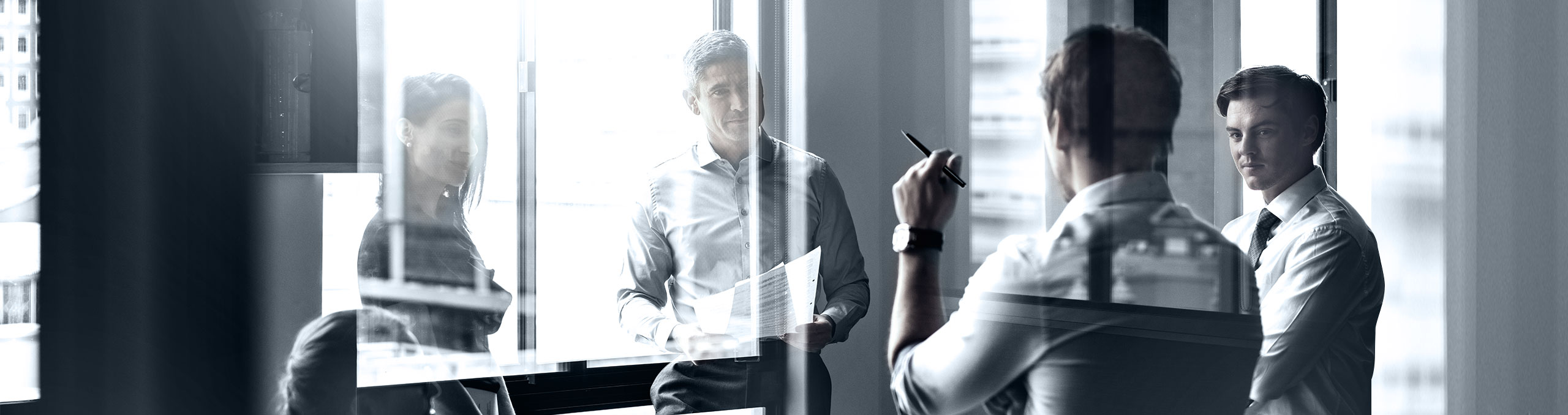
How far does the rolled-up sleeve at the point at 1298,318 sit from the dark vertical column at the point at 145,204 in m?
1.08

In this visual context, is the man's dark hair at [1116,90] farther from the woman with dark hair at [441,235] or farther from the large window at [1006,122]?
the woman with dark hair at [441,235]

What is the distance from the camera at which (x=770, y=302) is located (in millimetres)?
1106

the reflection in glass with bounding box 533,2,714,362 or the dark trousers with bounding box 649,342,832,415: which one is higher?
the reflection in glass with bounding box 533,2,714,362

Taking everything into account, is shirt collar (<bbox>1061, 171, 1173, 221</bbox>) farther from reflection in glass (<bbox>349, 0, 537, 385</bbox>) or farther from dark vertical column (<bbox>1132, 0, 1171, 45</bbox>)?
reflection in glass (<bbox>349, 0, 537, 385</bbox>)

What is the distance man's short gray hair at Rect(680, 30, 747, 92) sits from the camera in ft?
3.29

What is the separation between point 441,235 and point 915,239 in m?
0.54

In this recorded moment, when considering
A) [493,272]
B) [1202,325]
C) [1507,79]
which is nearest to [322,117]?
[493,272]

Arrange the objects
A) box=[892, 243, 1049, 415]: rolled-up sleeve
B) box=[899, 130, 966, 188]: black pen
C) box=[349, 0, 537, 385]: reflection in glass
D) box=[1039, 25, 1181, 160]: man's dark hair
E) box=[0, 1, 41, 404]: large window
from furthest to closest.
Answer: box=[899, 130, 966, 188]: black pen, box=[1039, 25, 1181, 160]: man's dark hair, box=[892, 243, 1049, 415]: rolled-up sleeve, box=[349, 0, 537, 385]: reflection in glass, box=[0, 1, 41, 404]: large window

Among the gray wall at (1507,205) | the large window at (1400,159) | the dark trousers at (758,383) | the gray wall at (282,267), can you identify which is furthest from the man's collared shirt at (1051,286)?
the gray wall at (282,267)

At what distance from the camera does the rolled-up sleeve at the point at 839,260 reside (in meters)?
1.13

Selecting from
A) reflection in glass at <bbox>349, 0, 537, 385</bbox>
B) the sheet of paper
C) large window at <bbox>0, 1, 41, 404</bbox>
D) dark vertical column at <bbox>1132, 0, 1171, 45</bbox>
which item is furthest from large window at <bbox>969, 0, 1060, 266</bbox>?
large window at <bbox>0, 1, 41, 404</bbox>

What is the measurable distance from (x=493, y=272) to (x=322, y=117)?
0.20 metres

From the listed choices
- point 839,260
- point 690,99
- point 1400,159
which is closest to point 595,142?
point 690,99

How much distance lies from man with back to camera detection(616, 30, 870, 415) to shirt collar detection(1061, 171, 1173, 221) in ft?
0.92
